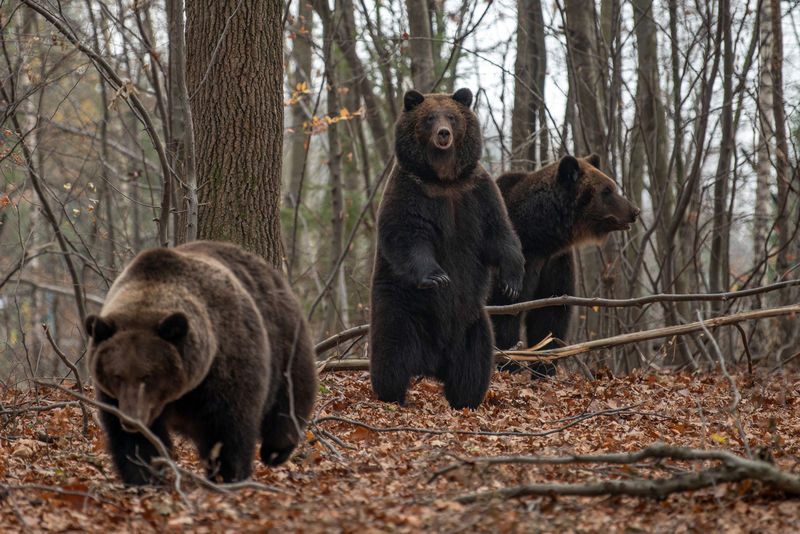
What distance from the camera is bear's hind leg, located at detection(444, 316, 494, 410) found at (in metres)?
8.34

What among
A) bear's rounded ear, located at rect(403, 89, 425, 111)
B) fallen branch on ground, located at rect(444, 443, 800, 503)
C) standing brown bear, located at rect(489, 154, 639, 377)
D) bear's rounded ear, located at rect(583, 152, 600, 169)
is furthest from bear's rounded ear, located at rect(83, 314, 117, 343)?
bear's rounded ear, located at rect(583, 152, 600, 169)

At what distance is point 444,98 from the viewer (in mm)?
8578

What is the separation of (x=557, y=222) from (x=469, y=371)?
3000 mm

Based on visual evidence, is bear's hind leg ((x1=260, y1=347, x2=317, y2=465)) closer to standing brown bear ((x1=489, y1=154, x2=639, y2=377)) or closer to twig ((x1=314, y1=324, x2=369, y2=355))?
twig ((x1=314, y1=324, x2=369, y2=355))

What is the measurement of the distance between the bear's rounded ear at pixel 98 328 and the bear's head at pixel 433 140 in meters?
4.33

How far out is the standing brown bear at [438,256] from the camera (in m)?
8.23

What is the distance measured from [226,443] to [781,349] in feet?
30.4

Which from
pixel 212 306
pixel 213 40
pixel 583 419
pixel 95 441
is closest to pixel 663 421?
pixel 583 419

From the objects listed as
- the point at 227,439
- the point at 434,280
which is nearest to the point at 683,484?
the point at 227,439

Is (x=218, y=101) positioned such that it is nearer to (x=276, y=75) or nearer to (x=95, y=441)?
(x=276, y=75)

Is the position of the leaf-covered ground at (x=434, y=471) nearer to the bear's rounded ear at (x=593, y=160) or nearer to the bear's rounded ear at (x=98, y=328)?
the bear's rounded ear at (x=98, y=328)

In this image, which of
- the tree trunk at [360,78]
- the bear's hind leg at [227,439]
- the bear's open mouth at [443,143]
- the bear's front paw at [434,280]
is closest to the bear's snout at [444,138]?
the bear's open mouth at [443,143]

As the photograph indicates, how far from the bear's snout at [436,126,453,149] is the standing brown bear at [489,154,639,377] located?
2.81 meters

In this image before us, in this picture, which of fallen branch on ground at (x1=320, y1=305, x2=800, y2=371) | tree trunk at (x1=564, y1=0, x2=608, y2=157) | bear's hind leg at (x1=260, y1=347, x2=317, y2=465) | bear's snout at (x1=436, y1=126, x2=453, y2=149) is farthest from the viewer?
tree trunk at (x1=564, y1=0, x2=608, y2=157)
